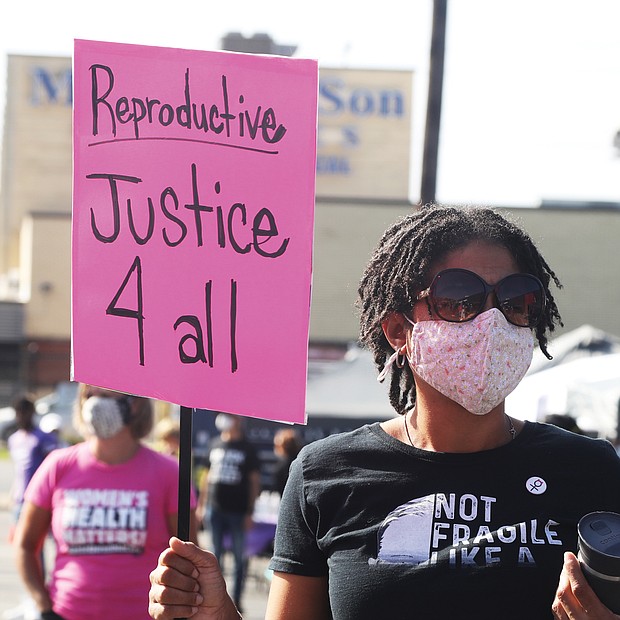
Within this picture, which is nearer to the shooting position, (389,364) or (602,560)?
(602,560)

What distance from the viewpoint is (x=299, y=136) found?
255 centimetres

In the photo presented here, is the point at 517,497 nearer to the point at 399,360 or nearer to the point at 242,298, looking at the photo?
the point at 399,360

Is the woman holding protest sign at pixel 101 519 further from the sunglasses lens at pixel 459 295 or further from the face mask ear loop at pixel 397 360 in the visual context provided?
the sunglasses lens at pixel 459 295

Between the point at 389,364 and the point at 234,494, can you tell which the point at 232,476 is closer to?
the point at 234,494

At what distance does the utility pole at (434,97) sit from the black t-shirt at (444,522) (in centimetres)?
689

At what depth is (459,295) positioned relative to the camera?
2.35 m

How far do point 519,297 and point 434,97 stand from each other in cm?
725

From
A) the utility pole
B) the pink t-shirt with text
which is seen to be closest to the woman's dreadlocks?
the pink t-shirt with text

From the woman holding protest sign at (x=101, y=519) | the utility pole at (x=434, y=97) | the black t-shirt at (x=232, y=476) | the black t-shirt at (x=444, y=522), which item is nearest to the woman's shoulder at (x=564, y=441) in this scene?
the black t-shirt at (x=444, y=522)

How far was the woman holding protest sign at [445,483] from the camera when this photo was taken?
220cm

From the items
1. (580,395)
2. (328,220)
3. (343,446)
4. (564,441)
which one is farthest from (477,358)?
(328,220)

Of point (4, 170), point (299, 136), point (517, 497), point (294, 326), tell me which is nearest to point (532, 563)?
point (517, 497)

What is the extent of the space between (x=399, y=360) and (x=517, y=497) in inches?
17.8

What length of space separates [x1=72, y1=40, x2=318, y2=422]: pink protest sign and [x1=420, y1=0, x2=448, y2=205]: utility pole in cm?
665
